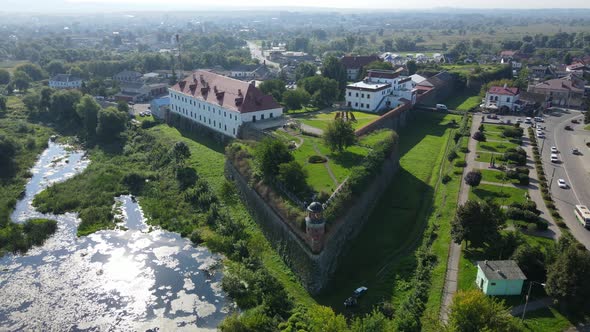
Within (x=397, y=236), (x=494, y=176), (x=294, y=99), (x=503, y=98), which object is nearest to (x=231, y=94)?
(x=294, y=99)

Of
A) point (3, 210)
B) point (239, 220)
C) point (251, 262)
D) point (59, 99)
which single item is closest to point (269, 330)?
point (251, 262)

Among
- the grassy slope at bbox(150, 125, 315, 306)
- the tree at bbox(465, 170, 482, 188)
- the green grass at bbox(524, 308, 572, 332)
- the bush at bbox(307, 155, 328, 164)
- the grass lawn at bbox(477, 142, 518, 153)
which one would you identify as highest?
the bush at bbox(307, 155, 328, 164)

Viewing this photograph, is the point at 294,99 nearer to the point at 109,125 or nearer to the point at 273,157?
the point at 109,125

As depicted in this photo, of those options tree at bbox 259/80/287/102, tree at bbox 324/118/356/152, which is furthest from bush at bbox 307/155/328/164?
tree at bbox 259/80/287/102

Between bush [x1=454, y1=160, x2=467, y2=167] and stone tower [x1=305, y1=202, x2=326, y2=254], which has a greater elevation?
stone tower [x1=305, y1=202, x2=326, y2=254]

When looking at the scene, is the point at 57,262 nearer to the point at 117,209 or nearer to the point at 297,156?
the point at 117,209

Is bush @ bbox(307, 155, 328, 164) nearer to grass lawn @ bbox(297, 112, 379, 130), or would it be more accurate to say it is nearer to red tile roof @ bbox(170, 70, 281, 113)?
grass lawn @ bbox(297, 112, 379, 130)

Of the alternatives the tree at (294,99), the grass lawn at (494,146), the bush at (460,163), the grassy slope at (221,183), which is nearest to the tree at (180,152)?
the grassy slope at (221,183)
